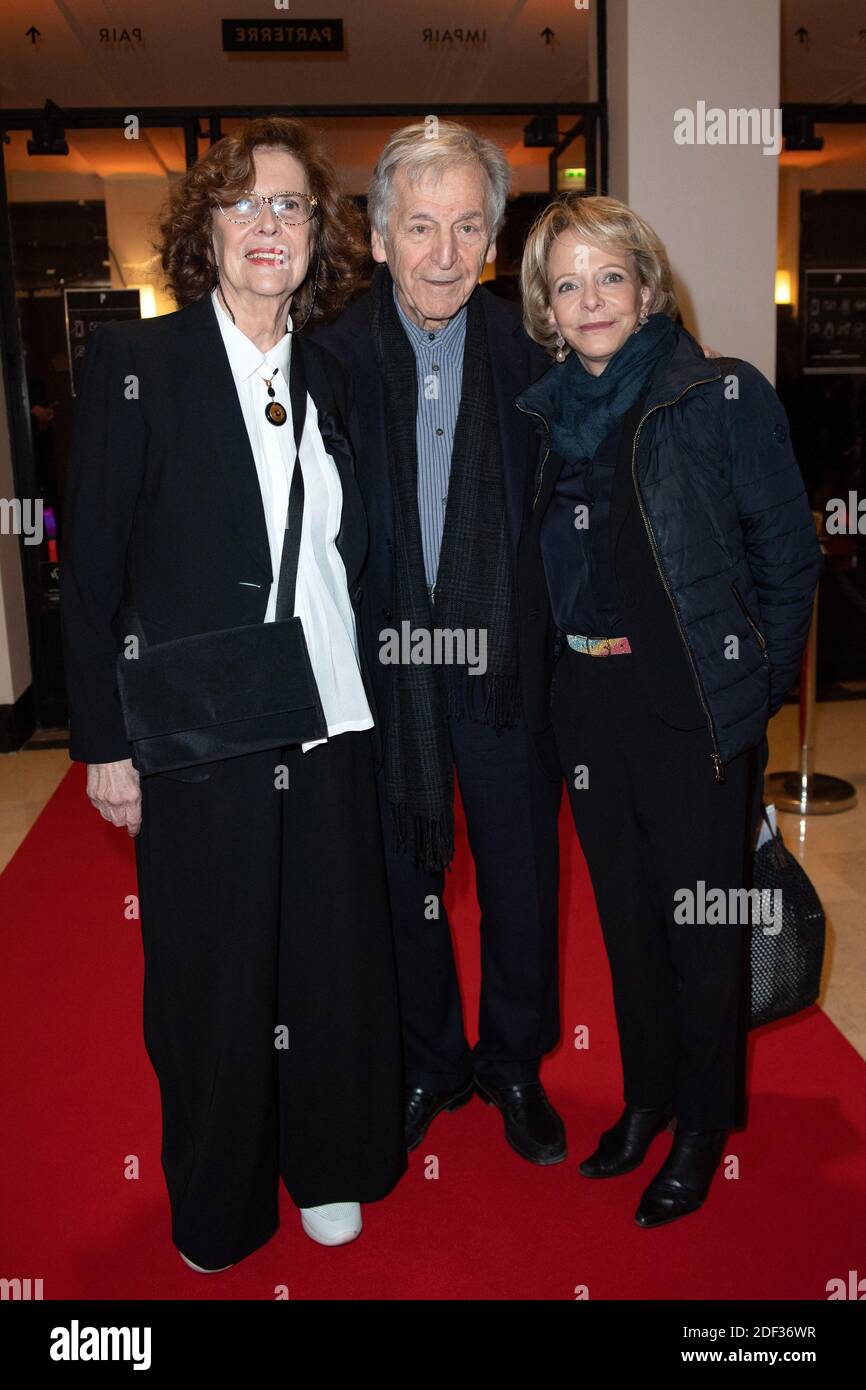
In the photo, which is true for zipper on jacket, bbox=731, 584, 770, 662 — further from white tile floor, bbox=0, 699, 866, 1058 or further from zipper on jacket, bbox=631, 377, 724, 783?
white tile floor, bbox=0, 699, 866, 1058

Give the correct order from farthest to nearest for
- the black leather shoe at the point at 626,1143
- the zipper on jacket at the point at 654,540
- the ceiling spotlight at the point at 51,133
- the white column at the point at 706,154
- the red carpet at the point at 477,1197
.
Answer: the ceiling spotlight at the point at 51,133
the white column at the point at 706,154
the black leather shoe at the point at 626,1143
the red carpet at the point at 477,1197
the zipper on jacket at the point at 654,540

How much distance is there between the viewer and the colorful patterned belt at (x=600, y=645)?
2045 mm

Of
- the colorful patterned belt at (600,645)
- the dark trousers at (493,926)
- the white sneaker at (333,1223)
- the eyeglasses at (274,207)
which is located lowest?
the white sneaker at (333,1223)

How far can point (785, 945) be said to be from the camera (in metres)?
2.27

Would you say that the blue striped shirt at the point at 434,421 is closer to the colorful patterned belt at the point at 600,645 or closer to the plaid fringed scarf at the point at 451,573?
the plaid fringed scarf at the point at 451,573

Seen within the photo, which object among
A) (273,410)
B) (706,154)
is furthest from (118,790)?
(706,154)

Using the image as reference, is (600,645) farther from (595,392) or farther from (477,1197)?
(477,1197)

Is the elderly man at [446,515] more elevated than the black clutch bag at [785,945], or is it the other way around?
the elderly man at [446,515]

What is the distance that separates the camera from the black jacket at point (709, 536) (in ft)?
6.29

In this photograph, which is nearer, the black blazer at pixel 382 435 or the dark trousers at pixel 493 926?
the black blazer at pixel 382 435

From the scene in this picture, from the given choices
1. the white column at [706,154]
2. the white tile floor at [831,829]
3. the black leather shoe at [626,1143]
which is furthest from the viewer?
the white column at [706,154]

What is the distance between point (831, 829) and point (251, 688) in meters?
3.06

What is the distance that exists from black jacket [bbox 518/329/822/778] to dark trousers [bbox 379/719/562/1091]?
0.44 m

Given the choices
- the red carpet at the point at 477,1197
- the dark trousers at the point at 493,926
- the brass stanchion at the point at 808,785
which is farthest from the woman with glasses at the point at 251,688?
the brass stanchion at the point at 808,785
